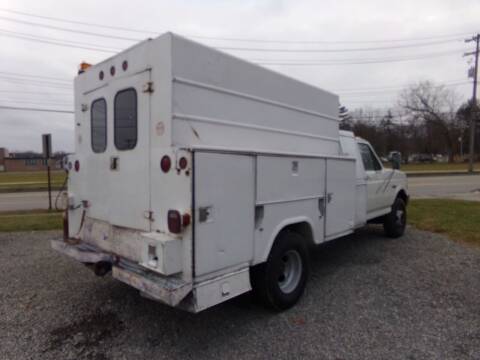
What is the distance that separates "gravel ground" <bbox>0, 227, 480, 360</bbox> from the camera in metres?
3.04

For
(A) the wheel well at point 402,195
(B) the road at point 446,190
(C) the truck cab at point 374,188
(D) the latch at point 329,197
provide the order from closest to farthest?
1. (D) the latch at point 329,197
2. (C) the truck cab at point 374,188
3. (A) the wheel well at point 402,195
4. (B) the road at point 446,190

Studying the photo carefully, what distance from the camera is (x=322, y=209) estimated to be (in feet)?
14.3

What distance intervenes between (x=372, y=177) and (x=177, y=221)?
4.32m

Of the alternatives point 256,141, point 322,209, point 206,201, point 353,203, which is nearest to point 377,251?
point 353,203

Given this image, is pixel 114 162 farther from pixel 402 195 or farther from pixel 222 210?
pixel 402 195

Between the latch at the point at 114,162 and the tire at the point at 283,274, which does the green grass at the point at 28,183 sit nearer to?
the latch at the point at 114,162

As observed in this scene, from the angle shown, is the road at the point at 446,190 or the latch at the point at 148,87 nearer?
the latch at the point at 148,87

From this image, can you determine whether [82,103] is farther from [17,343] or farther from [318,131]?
[318,131]

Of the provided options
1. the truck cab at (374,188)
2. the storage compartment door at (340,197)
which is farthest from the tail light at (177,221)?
the truck cab at (374,188)

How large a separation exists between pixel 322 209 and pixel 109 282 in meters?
3.18

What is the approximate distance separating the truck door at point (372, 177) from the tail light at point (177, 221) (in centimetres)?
402

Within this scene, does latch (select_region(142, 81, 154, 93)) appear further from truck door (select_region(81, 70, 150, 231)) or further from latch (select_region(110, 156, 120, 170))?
latch (select_region(110, 156, 120, 170))

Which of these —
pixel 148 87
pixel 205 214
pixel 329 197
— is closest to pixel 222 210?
pixel 205 214

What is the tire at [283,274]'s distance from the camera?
11.6 feet
